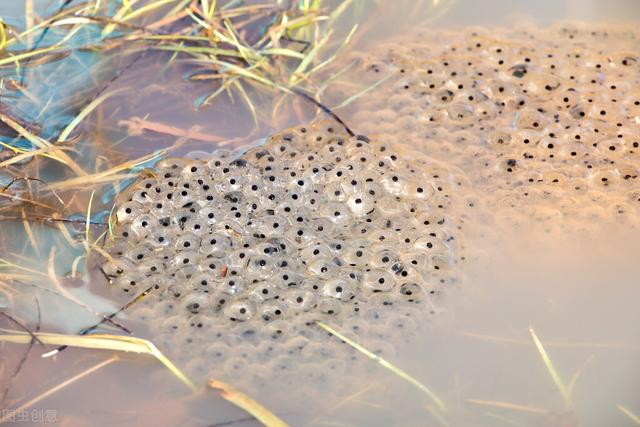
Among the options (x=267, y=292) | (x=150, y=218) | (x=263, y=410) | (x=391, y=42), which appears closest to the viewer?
(x=263, y=410)

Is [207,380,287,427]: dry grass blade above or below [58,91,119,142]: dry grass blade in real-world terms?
below

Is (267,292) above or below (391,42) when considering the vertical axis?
below

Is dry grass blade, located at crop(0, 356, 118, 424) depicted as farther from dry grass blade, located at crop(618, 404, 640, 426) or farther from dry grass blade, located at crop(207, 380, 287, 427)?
dry grass blade, located at crop(618, 404, 640, 426)

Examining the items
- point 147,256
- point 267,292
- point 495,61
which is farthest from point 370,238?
point 495,61

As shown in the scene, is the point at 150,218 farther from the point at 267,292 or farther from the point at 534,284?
the point at 534,284

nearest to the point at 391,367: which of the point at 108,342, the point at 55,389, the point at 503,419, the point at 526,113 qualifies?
the point at 503,419

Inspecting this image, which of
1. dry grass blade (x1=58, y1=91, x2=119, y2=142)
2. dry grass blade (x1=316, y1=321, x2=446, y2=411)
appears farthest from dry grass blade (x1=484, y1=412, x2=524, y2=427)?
dry grass blade (x1=58, y1=91, x2=119, y2=142)

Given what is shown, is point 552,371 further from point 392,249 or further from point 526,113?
point 526,113
